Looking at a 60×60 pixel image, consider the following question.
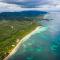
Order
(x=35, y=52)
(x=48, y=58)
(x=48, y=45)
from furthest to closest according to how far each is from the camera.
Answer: (x=48, y=45), (x=35, y=52), (x=48, y=58)

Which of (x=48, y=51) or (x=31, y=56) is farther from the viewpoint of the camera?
(x=48, y=51)

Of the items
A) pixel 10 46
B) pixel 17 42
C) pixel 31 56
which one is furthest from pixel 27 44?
pixel 31 56

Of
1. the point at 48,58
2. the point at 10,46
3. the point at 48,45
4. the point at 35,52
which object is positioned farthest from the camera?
the point at 48,45

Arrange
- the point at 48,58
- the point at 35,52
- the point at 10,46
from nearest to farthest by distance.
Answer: the point at 48,58 → the point at 35,52 → the point at 10,46

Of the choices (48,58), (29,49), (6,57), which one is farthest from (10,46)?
(48,58)

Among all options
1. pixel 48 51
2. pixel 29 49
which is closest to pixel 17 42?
pixel 29 49

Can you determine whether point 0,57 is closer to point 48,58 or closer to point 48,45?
point 48,58

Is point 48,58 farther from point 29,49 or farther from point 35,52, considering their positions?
point 29,49

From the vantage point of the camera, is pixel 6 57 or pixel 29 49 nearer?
pixel 6 57
